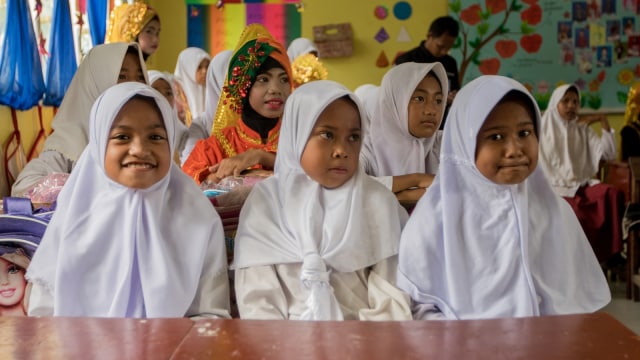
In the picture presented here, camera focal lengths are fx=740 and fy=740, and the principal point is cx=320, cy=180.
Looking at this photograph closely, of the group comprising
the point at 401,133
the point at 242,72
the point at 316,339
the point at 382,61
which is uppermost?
the point at 382,61

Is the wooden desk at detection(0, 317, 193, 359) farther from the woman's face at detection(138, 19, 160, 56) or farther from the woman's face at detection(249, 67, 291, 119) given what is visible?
the woman's face at detection(138, 19, 160, 56)

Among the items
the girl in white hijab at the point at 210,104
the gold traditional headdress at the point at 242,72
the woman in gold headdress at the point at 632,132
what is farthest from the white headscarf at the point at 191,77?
the woman in gold headdress at the point at 632,132

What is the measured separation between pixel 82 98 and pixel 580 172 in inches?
157

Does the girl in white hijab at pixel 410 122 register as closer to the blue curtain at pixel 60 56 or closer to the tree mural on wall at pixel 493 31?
the blue curtain at pixel 60 56

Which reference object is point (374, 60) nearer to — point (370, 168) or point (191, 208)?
point (370, 168)

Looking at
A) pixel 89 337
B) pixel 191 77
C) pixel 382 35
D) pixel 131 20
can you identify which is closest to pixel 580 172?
pixel 382 35

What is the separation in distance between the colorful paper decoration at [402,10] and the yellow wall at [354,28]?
0.04 meters

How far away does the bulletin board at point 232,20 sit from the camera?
761cm

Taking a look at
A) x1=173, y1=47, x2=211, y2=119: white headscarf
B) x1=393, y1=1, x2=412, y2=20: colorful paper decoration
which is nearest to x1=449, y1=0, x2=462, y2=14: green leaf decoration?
x1=393, y1=1, x2=412, y2=20: colorful paper decoration

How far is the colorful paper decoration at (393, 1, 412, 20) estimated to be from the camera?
25.0 ft

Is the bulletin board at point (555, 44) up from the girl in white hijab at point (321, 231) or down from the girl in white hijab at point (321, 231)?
up

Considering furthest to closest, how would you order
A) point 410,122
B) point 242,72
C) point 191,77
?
point 191,77, point 242,72, point 410,122

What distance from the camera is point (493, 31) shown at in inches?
300

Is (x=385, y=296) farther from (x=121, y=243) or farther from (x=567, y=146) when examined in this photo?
(x=567, y=146)
